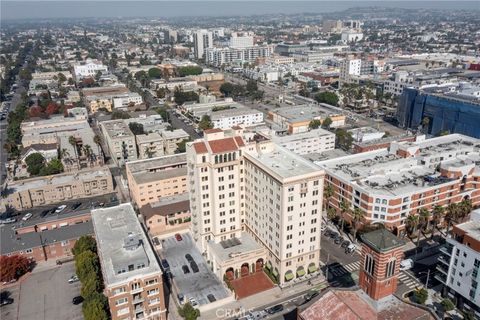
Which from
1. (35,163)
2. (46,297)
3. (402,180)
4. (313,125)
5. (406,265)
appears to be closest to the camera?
(46,297)

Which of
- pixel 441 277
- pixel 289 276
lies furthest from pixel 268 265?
pixel 441 277

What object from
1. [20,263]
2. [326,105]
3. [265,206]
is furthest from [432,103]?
[20,263]

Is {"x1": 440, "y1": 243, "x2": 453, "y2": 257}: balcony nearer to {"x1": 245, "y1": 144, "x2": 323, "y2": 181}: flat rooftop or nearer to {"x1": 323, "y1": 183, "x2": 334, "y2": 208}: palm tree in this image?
{"x1": 245, "y1": 144, "x2": 323, "y2": 181}: flat rooftop

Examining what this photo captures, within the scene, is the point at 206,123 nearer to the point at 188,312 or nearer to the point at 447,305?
the point at 188,312

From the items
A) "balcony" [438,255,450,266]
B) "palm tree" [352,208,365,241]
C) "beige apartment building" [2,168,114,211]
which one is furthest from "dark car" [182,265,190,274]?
"balcony" [438,255,450,266]

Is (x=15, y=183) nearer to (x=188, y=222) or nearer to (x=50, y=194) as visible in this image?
(x=50, y=194)

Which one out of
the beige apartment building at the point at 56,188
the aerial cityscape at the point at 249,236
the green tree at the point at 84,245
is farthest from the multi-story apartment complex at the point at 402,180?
the beige apartment building at the point at 56,188
